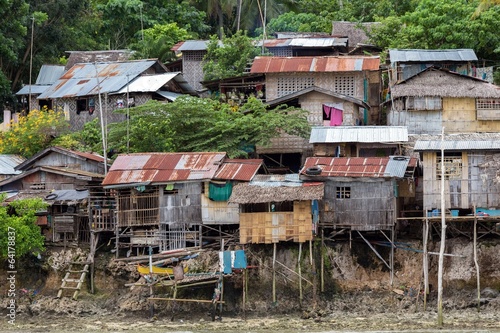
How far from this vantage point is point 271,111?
41.2 m

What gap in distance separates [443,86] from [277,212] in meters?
10.2

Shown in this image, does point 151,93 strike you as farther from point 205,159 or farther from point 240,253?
point 240,253

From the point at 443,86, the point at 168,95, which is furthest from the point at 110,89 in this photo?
the point at 443,86

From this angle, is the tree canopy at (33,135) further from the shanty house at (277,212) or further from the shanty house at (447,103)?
the shanty house at (447,103)

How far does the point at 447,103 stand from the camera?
4228 cm

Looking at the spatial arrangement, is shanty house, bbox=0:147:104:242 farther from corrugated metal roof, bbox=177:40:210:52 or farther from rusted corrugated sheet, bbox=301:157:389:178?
corrugated metal roof, bbox=177:40:210:52

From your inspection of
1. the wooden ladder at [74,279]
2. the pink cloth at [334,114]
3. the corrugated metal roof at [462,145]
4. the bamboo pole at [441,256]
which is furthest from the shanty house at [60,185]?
the bamboo pole at [441,256]

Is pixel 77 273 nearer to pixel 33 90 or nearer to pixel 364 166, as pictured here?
pixel 364 166

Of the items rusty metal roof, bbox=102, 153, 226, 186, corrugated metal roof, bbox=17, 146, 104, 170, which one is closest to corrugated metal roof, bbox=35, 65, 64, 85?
corrugated metal roof, bbox=17, 146, 104, 170

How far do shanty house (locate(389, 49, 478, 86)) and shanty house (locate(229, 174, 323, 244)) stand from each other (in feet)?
35.0

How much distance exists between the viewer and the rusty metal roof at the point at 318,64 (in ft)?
144

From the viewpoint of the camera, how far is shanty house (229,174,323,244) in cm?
3591

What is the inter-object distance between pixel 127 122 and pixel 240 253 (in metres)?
8.64

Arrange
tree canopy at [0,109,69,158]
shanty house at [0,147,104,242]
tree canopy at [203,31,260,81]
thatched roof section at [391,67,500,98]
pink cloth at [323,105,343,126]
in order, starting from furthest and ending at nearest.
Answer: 1. tree canopy at [203,31,260,81]
2. tree canopy at [0,109,69,158]
3. pink cloth at [323,105,343,126]
4. thatched roof section at [391,67,500,98]
5. shanty house at [0,147,104,242]
